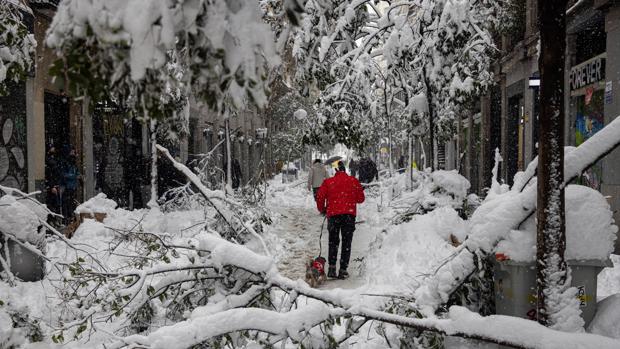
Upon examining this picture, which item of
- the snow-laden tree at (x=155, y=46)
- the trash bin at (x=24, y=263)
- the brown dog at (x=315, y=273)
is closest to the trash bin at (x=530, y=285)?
the snow-laden tree at (x=155, y=46)

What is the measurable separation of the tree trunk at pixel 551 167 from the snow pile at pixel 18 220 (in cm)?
495

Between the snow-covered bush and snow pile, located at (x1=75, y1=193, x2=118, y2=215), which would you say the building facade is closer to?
the snow-covered bush

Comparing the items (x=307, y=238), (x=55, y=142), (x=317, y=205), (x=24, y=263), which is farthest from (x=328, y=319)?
(x=55, y=142)

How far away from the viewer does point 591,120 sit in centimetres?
1091

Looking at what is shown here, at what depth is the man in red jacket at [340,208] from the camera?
28.3ft

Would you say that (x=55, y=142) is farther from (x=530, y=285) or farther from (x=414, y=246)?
(x=530, y=285)

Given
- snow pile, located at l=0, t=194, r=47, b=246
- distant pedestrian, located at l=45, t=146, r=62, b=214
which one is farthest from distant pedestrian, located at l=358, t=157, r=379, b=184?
snow pile, located at l=0, t=194, r=47, b=246

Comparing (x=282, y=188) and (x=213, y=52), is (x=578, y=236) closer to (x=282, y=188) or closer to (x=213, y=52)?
(x=213, y=52)

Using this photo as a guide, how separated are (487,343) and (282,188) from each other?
83.1 ft

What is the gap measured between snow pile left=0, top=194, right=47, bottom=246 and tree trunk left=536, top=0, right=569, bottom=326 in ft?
16.2

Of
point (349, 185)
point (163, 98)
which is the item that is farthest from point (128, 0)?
point (349, 185)

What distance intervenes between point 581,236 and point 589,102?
8568 mm

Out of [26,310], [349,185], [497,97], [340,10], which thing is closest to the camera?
[26,310]

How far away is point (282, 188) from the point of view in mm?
28562
